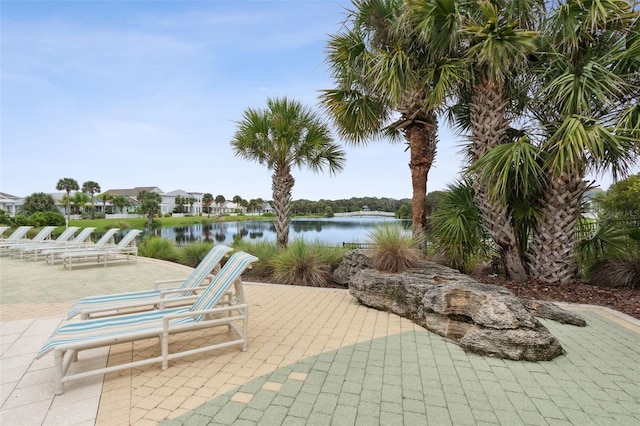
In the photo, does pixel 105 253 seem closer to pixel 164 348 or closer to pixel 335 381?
pixel 164 348

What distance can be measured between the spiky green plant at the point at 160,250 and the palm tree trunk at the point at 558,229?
11.0 meters

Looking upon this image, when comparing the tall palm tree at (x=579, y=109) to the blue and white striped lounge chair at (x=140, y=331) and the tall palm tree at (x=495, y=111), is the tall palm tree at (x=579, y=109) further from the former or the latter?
the blue and white striped lounge chair at (x=140, y=331)

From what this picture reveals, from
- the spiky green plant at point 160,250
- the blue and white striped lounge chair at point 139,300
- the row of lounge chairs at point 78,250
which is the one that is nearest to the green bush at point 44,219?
the row of lounge chairs at point 78,250

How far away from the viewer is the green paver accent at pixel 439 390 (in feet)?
7.77

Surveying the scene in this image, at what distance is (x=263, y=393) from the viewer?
2691 millimetres

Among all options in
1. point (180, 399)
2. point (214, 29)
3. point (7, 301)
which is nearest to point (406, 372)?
point (180, 399)

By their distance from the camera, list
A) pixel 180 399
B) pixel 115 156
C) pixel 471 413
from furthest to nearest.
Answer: pixel 115 156
pixel 180 399
pixel 471 413

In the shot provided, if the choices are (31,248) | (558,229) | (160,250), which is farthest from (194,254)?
(558,229)

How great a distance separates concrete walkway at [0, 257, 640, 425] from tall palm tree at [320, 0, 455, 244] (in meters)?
3.82

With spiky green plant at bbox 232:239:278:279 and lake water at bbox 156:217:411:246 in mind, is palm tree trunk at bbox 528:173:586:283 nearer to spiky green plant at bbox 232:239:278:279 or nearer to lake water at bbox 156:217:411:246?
lake water at bbox 156:217:411:246

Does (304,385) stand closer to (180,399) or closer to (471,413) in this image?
(180,399)

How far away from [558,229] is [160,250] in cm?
1225

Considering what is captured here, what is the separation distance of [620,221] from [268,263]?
8614 millimetres

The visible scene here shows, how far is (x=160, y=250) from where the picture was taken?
37.9ft
